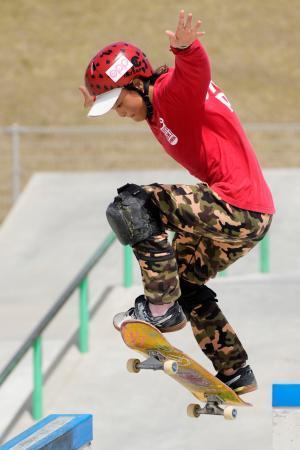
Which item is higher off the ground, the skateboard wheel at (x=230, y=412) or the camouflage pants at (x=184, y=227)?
the camouflage pants at (x=184, y=227)

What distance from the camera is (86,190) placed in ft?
49.7

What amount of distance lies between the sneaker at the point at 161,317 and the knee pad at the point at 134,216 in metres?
0.36

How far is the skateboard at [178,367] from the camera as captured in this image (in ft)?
18.8

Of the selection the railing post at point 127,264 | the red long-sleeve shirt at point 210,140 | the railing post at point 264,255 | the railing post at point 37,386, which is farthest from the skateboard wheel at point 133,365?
the railing post at point 264,255

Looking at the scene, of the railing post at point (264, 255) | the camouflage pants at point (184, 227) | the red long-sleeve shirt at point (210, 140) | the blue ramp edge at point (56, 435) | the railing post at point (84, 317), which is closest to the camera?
the blue ramp edge at point (56, 435)

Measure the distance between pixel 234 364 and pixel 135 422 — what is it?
2.51 metres

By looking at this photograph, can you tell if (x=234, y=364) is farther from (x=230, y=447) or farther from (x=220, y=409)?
(x=230, y=447)

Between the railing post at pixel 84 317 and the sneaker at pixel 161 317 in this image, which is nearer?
the sneaker at pixel 161 317

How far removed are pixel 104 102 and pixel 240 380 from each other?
1.67 m

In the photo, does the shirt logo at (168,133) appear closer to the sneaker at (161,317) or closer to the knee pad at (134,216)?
the knee pad at (134,216)

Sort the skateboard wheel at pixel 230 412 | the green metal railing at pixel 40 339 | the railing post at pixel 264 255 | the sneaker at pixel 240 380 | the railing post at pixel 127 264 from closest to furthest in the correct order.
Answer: the skateboard wheel at pixel 230 412 < the sneaker at pixel 240 380 < the green metal railing at pixel 40 339 < the railing post at pixel 127 264 < the railing post at pixel 264 255

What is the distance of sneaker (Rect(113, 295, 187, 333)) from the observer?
18.8ft

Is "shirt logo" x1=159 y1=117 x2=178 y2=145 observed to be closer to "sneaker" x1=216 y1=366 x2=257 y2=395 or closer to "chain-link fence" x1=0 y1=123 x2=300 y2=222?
"sneaker" x1=216 y1=366 x2=257 y2=395

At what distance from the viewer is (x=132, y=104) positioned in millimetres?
5602
